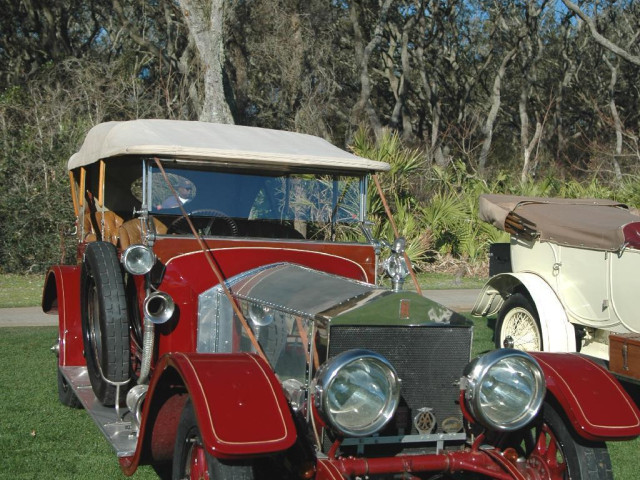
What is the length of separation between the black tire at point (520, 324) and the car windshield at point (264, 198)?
260 cm

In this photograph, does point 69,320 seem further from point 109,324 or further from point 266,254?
point 266,254

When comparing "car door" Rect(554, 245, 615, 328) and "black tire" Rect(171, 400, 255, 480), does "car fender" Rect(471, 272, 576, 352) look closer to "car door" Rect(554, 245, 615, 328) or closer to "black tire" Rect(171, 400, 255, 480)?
"car door" Rect(554, 245, 615, 328)

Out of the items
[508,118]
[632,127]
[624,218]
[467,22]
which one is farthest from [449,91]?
[624,218]

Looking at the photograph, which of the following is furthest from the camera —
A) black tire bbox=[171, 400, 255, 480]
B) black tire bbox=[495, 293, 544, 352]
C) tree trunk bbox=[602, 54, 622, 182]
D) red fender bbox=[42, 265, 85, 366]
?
tree trunk bbox=[602, 54, 622, 182]

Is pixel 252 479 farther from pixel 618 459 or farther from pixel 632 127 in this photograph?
pixel 632 127

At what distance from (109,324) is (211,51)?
1116 cm

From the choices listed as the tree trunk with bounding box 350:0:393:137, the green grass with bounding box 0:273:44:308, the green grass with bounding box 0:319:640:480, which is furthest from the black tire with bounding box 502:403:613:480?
the tree trunk with bounding box 350:0:393:137

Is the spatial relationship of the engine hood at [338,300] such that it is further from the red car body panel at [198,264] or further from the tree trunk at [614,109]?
the tree trunk at [614,109]

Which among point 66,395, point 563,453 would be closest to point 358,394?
point 563,453

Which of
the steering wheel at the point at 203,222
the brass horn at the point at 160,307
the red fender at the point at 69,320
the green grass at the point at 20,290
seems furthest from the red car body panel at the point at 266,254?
the green grass at the point at 20,290

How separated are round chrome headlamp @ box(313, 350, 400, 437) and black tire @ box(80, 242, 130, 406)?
1773 mm

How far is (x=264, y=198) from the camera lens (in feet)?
17.0

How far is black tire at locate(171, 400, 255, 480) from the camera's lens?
9.90ft

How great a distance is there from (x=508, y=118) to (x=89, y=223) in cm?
2729
